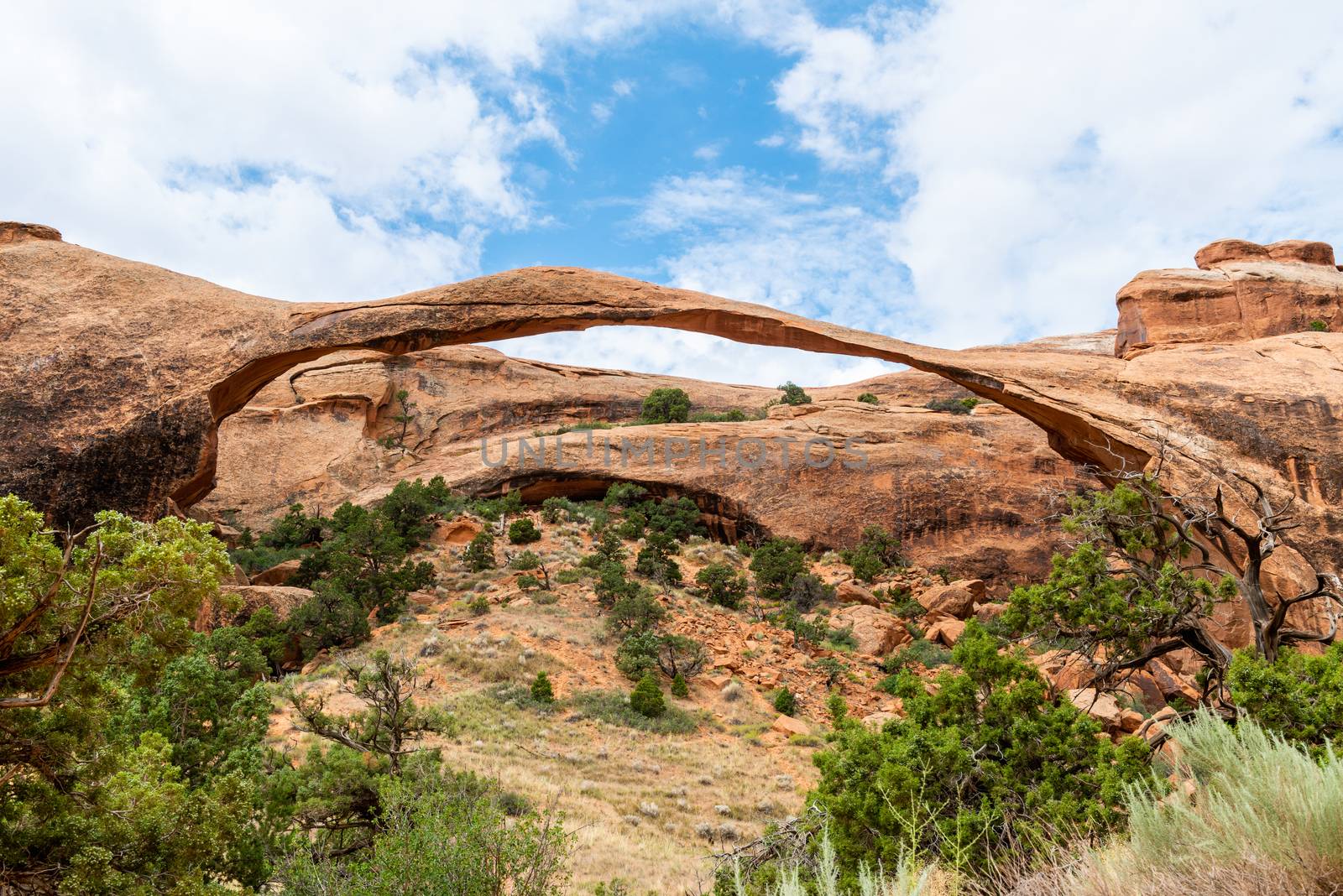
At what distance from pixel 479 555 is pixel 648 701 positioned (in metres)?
7.87

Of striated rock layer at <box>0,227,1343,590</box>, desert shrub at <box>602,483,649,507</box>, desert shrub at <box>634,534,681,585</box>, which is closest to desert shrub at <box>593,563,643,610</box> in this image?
desert shrub at <box>634,534,681,585</box>

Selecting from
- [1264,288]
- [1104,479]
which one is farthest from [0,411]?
[1264,288]

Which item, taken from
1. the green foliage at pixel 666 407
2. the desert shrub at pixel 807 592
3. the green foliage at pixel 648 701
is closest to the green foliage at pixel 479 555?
the green foliage at pixel 648 701

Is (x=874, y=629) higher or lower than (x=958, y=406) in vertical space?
lower

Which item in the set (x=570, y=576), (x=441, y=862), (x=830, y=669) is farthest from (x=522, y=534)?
(x=441, y=862)

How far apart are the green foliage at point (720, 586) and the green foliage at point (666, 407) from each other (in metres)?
11.3

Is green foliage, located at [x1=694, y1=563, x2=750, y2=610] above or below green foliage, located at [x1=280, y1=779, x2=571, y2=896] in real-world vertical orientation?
below

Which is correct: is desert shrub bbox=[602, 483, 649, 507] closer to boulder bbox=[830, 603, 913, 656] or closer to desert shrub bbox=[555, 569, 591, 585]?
desert shrub bbox=[555, 569, 591, 585]

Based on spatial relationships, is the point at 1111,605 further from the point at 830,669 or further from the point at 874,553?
the point at 874,553

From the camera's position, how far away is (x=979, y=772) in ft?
18.0

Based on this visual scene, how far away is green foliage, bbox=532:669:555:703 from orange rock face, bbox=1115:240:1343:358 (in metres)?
16.5

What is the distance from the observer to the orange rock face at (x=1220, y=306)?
2033 centimetres

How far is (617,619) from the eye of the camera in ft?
53.1

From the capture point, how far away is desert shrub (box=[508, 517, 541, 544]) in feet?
69.8
